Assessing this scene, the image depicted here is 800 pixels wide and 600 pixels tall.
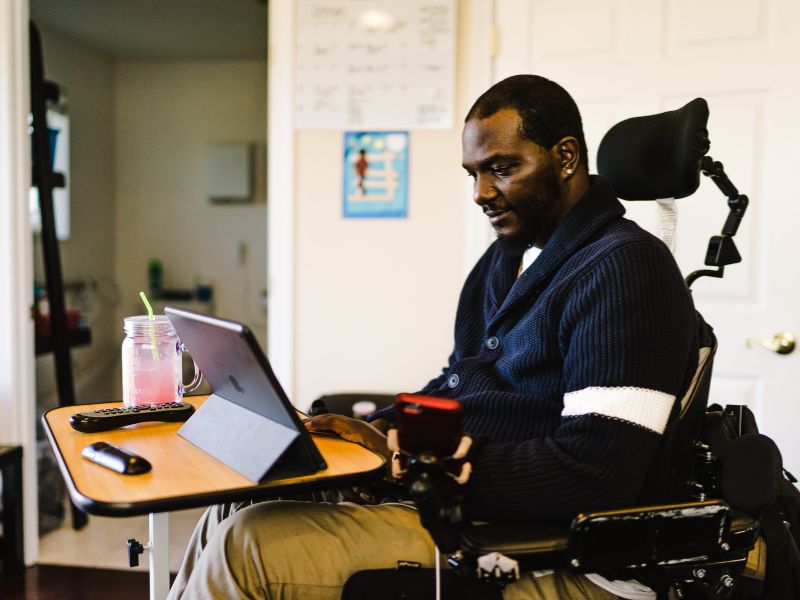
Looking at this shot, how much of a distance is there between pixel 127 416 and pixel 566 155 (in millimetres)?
Result: 942

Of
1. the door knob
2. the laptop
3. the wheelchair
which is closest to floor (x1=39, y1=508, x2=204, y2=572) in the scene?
the laptop

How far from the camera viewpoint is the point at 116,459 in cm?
112

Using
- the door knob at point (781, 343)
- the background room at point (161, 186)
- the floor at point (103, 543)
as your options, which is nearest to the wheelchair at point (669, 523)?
the door knob at point (781, 343)

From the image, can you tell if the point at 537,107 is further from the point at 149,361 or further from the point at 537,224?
the point at 149,361

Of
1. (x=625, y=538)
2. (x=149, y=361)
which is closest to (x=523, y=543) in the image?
(x=625, y=538)

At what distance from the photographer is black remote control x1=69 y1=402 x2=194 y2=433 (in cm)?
135

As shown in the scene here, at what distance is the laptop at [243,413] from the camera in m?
1.08

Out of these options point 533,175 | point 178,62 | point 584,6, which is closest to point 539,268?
point 533,175

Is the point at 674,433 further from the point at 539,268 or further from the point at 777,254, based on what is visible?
the point at 777,254

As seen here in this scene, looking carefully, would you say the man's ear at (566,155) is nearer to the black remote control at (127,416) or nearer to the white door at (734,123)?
the black remote control at (127,416)

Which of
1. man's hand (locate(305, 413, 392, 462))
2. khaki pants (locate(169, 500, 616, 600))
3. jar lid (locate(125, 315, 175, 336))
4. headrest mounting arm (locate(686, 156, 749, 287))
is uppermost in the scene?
headrest mounting arm (locate(686, 156, 749, 287))

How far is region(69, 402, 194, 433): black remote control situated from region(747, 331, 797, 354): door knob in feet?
5.35

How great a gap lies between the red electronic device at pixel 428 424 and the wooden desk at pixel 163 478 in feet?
0.45

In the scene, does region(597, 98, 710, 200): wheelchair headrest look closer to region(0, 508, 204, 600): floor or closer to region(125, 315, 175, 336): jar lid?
region(125, 315, 175, 336): jar lid
